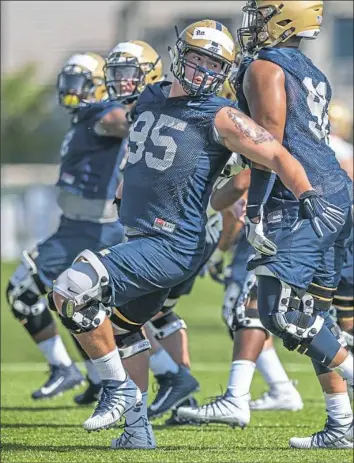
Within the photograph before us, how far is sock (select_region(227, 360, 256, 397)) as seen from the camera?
23.5 feet

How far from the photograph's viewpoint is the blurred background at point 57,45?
35.8 meters

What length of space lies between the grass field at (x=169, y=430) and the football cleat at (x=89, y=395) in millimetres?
64

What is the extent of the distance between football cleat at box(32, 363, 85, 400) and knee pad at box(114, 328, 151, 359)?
254 centimetres

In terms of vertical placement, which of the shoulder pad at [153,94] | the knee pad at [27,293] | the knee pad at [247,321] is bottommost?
the knee pad at [27,293]

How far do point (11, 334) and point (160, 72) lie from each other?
703cm

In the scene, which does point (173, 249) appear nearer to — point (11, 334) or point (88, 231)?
point (88, 231)

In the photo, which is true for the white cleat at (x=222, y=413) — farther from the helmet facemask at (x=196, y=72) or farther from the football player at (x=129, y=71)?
the helmet facemask at (x=196, y=72)

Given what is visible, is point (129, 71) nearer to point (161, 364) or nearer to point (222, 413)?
point (161, 364)

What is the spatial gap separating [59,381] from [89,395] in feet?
1.14

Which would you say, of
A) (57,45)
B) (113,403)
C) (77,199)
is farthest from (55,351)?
(57,45)

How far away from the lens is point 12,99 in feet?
116

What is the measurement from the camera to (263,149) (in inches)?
229

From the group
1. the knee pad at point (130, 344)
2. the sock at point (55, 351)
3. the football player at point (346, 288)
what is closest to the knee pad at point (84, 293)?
the knee pad at point (130, 344)

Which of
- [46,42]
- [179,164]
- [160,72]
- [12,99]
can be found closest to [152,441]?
[179,164]
